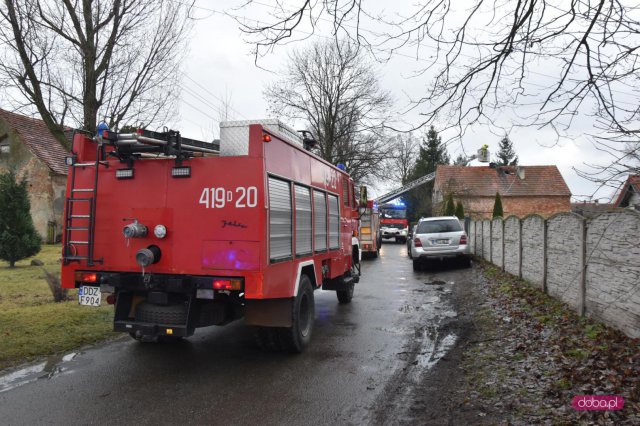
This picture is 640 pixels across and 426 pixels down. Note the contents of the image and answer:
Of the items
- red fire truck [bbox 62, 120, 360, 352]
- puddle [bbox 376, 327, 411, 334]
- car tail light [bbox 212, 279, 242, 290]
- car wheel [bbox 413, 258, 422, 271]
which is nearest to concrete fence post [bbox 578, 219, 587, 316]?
puddle [bbox 376, 327, 411, 334]

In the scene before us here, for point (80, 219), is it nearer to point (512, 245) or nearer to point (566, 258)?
point (566, 258)

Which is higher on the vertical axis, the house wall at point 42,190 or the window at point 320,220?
the house wall at point 42,190

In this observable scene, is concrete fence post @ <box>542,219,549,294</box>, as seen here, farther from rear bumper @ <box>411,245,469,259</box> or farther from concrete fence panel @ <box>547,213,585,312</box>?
rear bumper @ <box>411,245,469,259</box>

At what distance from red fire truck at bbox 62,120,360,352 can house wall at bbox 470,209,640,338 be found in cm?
335

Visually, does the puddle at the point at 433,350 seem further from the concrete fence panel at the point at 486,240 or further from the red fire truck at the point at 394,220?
the red fire truck at the point at 394,220

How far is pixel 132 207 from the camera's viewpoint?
5598 mm

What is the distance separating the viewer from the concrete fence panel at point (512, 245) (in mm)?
11914

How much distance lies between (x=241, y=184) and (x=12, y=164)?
1009 inches

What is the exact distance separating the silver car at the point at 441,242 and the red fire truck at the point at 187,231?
10.9 meters

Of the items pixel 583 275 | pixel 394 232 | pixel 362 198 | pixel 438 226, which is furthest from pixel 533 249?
pixel 394 232

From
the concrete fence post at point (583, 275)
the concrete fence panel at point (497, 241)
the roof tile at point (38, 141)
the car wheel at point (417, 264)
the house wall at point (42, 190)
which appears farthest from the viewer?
the roof tile at point (38, 141)

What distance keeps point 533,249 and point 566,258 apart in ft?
7.58

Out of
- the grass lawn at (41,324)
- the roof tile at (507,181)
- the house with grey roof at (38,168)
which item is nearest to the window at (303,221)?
the grass lawn at (41,324)

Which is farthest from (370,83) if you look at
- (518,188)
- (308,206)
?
(308,206)
